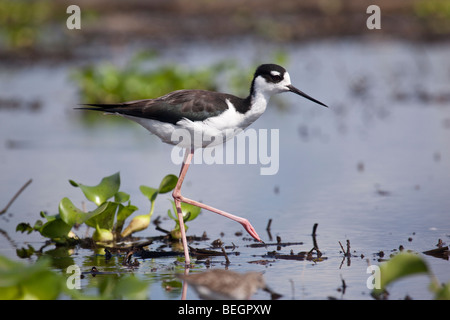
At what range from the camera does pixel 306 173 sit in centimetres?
805

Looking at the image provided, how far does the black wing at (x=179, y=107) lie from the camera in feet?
18.4

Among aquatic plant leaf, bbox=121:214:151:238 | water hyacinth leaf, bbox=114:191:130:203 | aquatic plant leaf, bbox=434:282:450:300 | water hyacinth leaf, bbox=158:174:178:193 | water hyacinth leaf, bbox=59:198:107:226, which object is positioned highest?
water hyacinth leaf, bbox=158:174:178:193

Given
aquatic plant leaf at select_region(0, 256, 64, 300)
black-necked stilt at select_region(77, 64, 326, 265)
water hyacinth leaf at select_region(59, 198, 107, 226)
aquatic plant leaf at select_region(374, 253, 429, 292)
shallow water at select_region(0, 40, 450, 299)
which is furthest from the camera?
water hyacinth leaf at select_region(59, 198, 107, 226)

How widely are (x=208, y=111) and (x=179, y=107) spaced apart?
0.24 meters

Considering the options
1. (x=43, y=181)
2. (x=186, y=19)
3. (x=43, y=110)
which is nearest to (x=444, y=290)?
(x=43, y=181)

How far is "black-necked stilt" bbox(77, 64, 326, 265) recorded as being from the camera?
18.3 feet

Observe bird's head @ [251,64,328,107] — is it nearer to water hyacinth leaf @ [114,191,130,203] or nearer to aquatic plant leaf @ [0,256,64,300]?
water hyacinth leaf @ [114,191,130,203]

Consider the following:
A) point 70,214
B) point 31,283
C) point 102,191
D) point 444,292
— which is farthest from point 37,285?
point 444,292

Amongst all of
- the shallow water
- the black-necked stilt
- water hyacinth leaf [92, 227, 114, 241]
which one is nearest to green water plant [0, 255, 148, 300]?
the shallow water

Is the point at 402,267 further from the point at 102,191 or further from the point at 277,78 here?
the point at 102,191

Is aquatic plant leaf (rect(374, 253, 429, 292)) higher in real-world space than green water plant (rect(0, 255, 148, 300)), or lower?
higher

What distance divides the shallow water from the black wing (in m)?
1.01

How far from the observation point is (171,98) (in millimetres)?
5801
